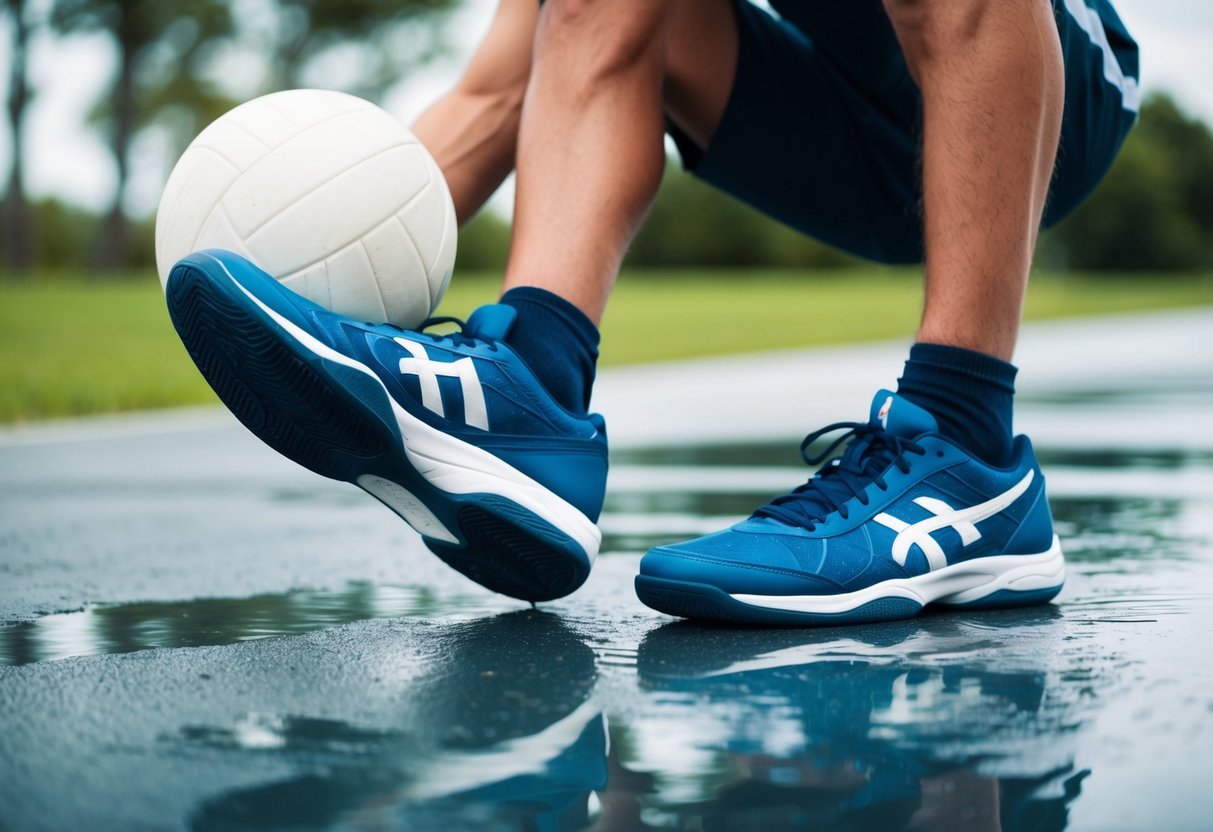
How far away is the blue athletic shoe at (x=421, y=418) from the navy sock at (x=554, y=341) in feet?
0.12

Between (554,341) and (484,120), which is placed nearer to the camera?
(554,341)

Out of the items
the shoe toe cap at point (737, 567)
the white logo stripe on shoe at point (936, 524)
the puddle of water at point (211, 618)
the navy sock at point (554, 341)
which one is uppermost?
the navy sock at point (554, 341)

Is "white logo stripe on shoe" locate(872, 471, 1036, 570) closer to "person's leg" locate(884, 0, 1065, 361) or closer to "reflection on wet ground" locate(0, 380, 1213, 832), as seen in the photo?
"reflection on wet ground" locate(0, 380, 1213, 832)

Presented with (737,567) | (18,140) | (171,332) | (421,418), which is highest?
(18,140)

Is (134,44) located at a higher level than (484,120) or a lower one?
higher

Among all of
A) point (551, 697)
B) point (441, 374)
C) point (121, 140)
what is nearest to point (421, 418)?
point (441, 374)

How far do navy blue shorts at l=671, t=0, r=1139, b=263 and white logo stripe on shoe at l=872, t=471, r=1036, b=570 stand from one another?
0.66 meters

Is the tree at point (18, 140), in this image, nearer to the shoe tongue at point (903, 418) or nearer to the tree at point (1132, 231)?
the shoe tongue at point (903, 418)

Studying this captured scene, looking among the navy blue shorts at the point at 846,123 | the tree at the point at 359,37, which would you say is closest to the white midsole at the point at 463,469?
the navy blue shorts at the point at 846,123

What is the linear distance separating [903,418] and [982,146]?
38cm

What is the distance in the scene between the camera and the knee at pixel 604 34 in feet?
7.09

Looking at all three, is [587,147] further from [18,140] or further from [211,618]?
[18,140]

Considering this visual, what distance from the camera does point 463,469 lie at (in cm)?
183

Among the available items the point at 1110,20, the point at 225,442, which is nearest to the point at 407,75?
the point at 225,442
